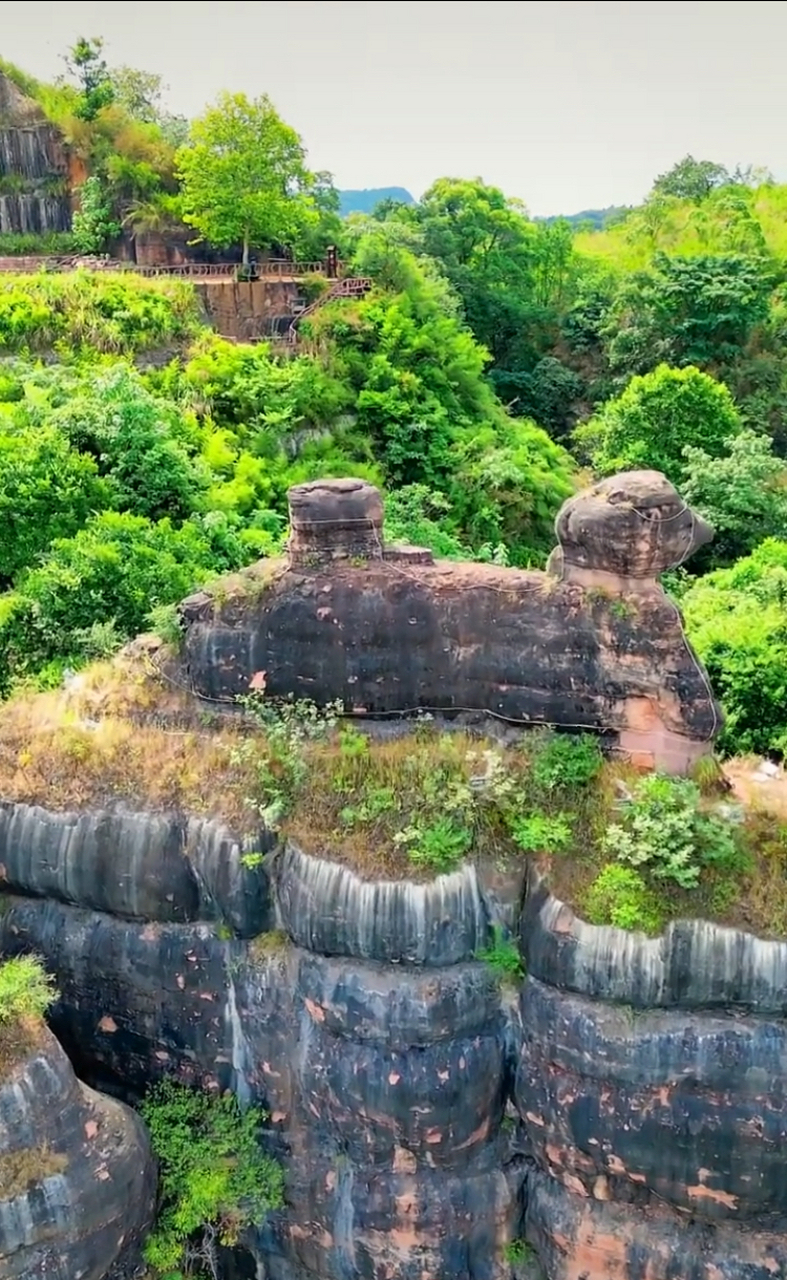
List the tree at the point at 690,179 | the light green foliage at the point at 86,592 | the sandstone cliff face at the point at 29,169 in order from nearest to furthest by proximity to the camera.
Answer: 1. the light green foliage at the point at 86,592
2. the sandstone cliff face at the point at 29,169
3. the tree at the point at 690,179

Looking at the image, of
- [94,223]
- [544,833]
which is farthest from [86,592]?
[94,223]

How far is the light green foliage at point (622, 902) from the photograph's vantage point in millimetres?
10719

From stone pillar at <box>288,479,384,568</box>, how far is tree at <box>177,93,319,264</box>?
21080mm

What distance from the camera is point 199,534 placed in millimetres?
19219

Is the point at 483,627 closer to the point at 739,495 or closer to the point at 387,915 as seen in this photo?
the point at 387,915

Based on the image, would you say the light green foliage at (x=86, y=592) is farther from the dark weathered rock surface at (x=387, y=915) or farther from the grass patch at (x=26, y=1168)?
the grass patch at (x=26, y=1168)

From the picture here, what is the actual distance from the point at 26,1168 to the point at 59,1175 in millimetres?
357

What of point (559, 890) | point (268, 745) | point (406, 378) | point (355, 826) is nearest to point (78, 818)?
point (268, 745)

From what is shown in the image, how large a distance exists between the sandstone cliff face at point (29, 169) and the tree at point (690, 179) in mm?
29847

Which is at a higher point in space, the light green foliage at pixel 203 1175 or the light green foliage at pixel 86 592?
the light green foliage at pixel 86 592

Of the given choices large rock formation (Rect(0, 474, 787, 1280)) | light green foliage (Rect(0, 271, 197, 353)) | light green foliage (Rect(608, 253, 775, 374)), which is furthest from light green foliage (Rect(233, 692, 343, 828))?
light green foliage (Rect(608, 253, 775, 374))

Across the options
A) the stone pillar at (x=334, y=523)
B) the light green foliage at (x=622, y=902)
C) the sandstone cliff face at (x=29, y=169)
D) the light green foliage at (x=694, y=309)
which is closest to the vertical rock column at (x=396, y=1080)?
the light green foliage at (x=622, y=902)

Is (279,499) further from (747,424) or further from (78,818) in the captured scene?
(747,424)

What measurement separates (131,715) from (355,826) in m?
3.63
